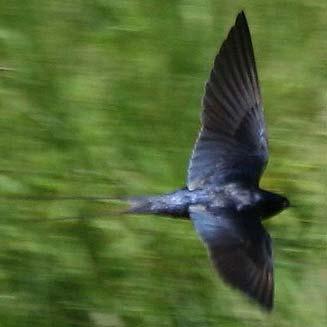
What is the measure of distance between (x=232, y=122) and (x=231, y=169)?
0.11 meters

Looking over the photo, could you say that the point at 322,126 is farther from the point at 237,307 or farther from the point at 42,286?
the point at 42,286

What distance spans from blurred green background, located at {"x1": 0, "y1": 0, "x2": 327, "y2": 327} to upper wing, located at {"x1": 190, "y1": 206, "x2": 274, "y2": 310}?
0.30 metres

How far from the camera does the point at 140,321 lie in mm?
3664

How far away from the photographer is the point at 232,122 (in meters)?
3.68

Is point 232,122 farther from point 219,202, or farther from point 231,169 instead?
point 219,202

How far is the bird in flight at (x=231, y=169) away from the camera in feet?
11.2

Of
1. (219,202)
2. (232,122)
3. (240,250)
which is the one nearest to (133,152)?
(232,122)

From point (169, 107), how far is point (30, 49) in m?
0.38

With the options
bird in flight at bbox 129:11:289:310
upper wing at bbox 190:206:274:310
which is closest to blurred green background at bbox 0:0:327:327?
bird in flight at bbox 129:11:289:310

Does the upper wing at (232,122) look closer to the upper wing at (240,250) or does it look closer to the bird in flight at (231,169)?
the bird in flight at (231,169)

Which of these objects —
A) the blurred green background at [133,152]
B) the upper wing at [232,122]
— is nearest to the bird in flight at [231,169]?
the upper wing at [232,122]

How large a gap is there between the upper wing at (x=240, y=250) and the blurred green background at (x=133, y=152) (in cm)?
30

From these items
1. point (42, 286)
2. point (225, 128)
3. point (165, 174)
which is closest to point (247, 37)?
point (225, 128)

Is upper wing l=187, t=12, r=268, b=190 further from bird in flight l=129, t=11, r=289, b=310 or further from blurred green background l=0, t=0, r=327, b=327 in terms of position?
blurred green background l=0, t=0, r=327, b=327
